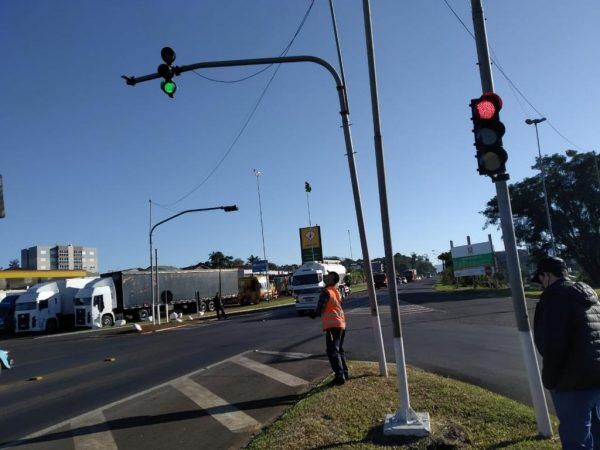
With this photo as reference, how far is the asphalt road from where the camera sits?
815 centimetres

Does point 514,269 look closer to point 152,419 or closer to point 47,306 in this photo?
point 152,419

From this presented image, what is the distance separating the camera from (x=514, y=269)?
218 inches

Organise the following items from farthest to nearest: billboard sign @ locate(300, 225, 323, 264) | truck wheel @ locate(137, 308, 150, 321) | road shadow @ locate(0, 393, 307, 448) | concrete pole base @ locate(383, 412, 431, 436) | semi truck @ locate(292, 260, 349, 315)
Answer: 1. billboard sign @ locate(300, 225, 323, 264)
2. truck wheel @ locate(137, 308, 150, 321)
3. semi truck @ locate(292, 260, 349, 315)
4. road shadow @ locate(0, 393, 307, 448)
5. concrete pole base @ locate(383, 412, 431, 436)

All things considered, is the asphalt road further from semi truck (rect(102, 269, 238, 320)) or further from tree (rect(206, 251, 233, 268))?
tree (rect(206, 251, 233, 268))

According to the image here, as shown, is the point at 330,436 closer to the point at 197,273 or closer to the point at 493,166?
the point at 493,166

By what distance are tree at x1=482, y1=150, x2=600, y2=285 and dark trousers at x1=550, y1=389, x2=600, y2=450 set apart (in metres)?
48.1

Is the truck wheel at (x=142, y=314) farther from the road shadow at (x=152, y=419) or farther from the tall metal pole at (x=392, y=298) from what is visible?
the tall metal pole at (x=392, y=298)

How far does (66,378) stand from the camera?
11.7 meters

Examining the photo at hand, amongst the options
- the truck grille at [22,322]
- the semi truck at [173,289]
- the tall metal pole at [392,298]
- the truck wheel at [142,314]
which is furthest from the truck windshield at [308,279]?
the tall metal pole at [392,298]

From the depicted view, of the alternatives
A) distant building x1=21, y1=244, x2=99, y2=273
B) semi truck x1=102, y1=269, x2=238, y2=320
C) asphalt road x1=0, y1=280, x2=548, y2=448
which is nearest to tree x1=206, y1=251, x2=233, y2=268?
distant building x1=21, y1=244, x2=99, y2=273

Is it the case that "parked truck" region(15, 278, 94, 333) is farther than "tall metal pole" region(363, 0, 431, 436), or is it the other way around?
"parked truck" region(15, 278, 94, 333)

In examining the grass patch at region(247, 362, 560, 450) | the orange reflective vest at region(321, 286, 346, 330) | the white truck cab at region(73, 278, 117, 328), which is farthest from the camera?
the white truck cab at region(73, 278, 117, 328)

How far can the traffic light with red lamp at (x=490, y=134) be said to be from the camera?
5.41 m

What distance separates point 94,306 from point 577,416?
32447 mm
